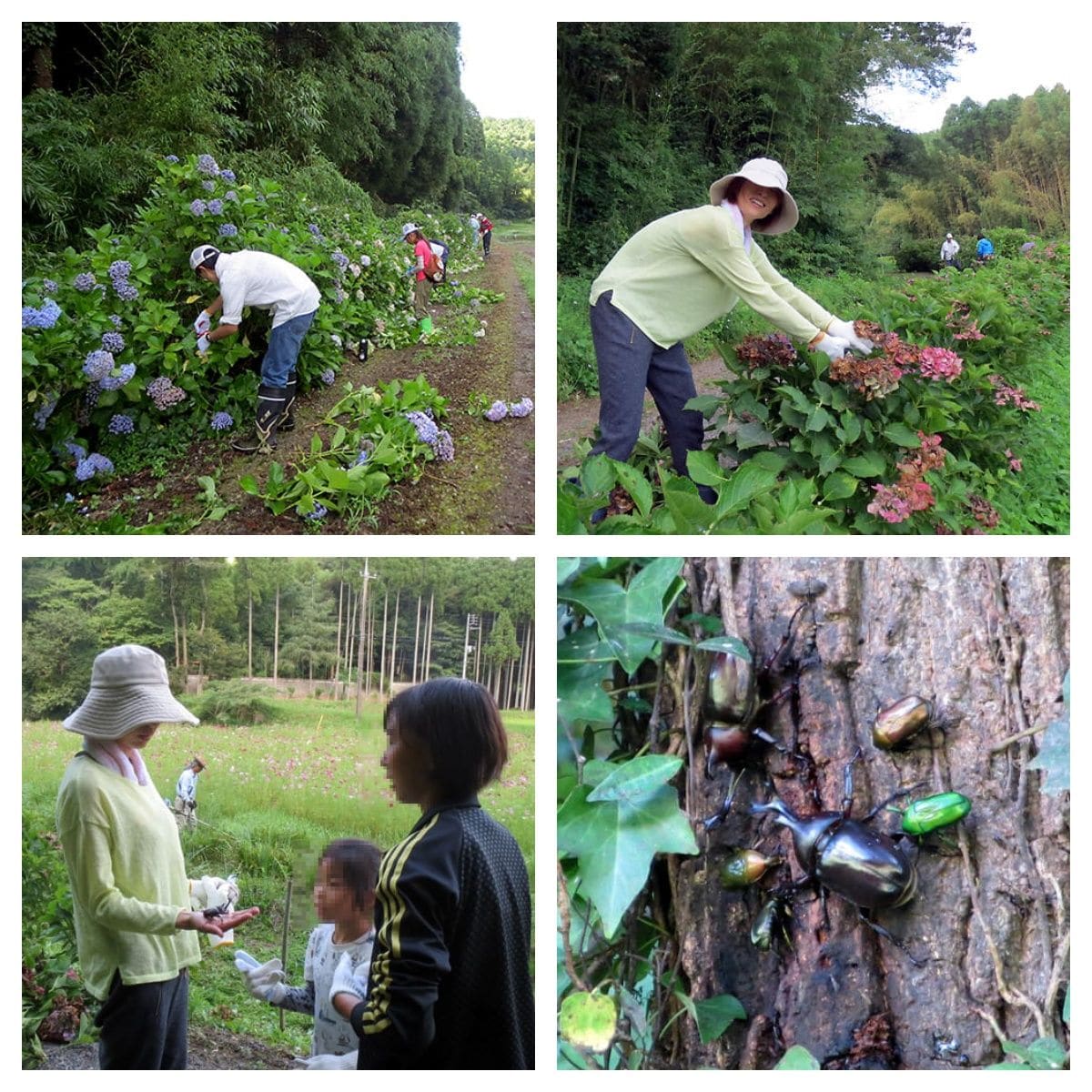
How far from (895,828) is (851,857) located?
0.13 meters

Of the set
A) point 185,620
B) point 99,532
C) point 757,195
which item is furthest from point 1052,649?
point 99,532

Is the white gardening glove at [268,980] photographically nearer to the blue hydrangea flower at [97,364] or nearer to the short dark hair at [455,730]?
the short dark hair at [455,730]

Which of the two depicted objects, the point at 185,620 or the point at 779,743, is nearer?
the point at 779,743

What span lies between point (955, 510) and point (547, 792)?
140 centimetres

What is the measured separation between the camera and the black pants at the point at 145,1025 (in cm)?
173

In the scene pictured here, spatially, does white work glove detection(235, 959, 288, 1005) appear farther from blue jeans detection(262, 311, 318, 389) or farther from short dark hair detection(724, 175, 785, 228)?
short dark hair detection(724, 175, 785, 228)

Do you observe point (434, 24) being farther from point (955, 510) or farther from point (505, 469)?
point (955, 510)

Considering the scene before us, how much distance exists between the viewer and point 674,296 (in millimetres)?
2229

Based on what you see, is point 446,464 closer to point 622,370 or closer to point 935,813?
point 622,370

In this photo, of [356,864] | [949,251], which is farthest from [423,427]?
[949,251]

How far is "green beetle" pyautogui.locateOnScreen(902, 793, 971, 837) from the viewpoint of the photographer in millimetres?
1575

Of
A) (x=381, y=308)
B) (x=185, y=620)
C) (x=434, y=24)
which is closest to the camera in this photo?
(x=185, y=620)

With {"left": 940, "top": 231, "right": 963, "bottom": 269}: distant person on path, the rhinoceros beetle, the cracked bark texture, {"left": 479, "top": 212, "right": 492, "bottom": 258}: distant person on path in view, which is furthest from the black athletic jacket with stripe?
{"left": 940, "top": 231, "right": 963, "bottom": 269}: distant person on path

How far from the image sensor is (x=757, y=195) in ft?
7.34
